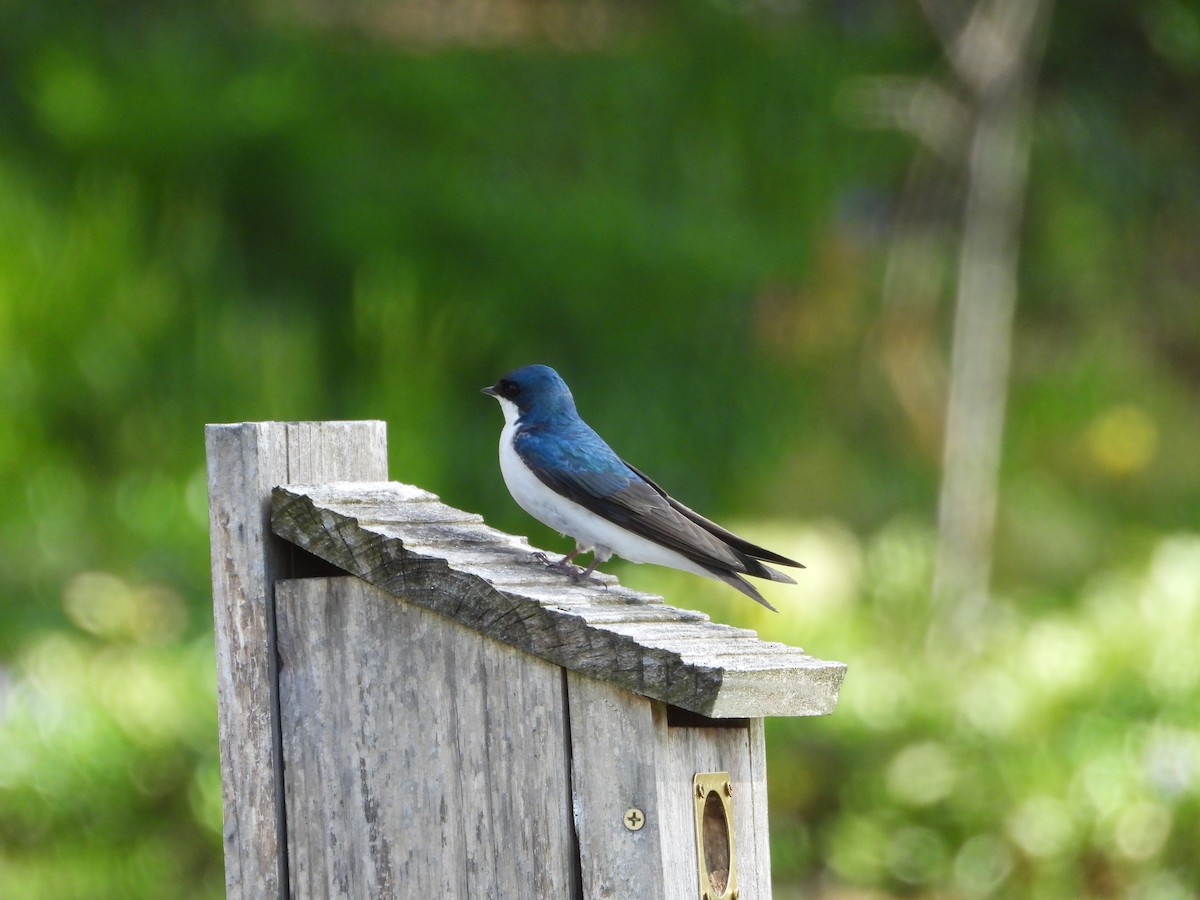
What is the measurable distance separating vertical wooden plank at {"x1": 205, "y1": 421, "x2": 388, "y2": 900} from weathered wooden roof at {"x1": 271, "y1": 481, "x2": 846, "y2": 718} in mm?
47

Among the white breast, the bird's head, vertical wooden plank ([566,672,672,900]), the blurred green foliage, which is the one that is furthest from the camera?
the blurred green foliage

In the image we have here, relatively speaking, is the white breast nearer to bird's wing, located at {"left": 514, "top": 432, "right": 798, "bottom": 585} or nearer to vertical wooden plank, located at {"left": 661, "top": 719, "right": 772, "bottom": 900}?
bird's wing, located at {"left": 514, "top": 432, "right": 798, "bottom": 585}

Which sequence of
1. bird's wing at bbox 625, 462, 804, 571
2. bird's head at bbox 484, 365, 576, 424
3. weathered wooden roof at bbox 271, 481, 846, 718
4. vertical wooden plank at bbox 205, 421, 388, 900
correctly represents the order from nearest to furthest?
weathered wooden roof at bbox 271, 481, 846, 718, vertical wooden plank at bbox 205, 421, 388, 900, bird's wing at bbox 625, 462, 804, 571, bird's head at bbox 484, 365, 576, 424

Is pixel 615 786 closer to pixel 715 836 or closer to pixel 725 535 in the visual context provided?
pixel 715 836

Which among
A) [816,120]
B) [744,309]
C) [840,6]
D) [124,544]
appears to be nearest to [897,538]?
[744,309]

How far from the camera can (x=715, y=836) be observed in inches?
80.4

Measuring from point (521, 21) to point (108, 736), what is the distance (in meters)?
5.20

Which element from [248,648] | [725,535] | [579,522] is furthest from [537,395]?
[248,648]

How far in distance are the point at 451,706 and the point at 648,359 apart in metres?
6.14

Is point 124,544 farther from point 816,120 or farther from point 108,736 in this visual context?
point 816,120

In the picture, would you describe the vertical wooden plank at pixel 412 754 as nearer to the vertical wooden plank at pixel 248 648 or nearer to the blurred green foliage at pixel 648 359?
the vertical wooden plank at pixel 248 648

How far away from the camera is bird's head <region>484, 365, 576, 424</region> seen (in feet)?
9.37

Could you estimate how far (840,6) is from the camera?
8930 millimetres

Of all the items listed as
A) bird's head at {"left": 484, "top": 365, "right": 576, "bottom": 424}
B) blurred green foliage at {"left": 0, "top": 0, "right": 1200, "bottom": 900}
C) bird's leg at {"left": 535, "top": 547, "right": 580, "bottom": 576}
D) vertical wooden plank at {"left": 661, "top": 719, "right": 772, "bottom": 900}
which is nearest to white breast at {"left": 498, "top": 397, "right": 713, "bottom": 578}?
bird's head at {"left": 484, "top": 365, "right": 576, "bottom": 424}
